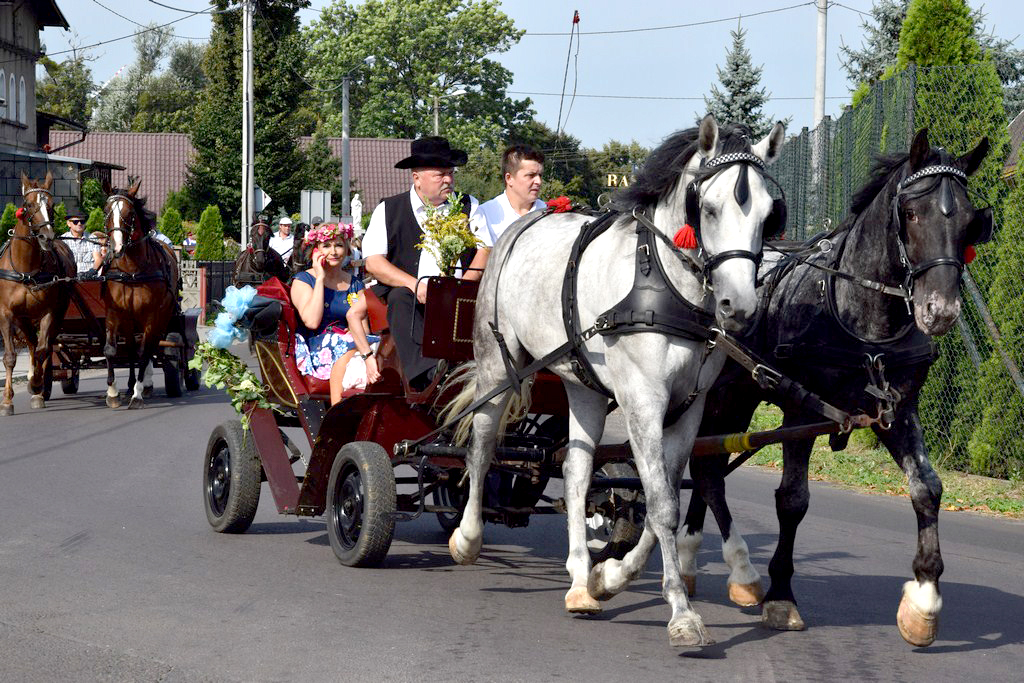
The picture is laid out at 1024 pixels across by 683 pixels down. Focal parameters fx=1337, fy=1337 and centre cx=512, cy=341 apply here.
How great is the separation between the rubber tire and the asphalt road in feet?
22.8

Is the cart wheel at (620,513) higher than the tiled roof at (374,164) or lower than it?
lower

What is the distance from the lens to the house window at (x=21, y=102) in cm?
4616

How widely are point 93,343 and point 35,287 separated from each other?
1098mm

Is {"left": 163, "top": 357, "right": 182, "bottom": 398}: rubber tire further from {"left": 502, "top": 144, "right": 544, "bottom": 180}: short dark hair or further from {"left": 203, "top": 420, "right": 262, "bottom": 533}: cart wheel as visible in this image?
{"left": 502, "top": 144, "right": 544, "bottom": 180}: short dark hair

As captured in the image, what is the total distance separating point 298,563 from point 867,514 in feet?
14.4

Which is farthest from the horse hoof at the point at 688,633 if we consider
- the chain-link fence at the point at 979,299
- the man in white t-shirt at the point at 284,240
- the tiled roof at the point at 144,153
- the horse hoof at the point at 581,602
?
the tiled roof at the point at 144,153

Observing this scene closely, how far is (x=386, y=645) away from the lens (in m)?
5.81

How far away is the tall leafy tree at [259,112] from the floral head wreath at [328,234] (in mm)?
41160

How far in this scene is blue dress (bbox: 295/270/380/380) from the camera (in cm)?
830

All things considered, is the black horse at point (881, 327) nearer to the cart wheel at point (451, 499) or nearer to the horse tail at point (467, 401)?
the horse tail at point (467, 401)

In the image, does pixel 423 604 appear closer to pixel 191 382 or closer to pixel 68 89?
pixel 191 382

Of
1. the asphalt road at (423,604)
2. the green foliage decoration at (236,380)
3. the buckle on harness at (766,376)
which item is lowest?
the asphalt road at (423,604)

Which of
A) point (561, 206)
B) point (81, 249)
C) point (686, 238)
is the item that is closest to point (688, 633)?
point (686, 238)

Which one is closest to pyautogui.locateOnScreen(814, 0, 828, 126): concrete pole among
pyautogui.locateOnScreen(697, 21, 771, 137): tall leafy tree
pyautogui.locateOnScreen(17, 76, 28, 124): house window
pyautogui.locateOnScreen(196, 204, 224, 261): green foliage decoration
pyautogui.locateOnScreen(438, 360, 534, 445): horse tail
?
pyautogui.locateOnScreen(697, 21, 771, 137): tall leafy tree
